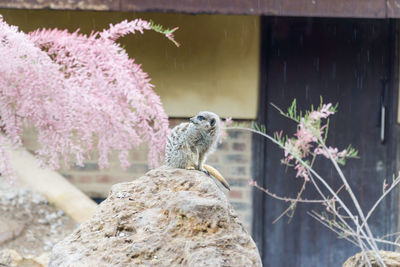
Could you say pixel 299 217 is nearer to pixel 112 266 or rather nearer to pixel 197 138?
pixel 197 138

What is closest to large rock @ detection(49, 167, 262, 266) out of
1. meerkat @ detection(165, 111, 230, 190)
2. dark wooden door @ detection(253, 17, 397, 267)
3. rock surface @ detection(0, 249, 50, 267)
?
meerkat @ detection(165, 111, 230, 190)

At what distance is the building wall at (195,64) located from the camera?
6.25 metres

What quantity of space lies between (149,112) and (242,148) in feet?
7.04

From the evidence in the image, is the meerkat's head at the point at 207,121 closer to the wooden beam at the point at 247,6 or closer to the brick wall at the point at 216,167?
the wooden beam at the point at 247,6

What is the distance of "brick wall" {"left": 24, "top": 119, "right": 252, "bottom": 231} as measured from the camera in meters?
6.42

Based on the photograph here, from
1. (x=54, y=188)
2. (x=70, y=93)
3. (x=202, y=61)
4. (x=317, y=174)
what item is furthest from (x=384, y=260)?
(x=202, y=61)

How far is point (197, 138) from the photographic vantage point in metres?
3.65

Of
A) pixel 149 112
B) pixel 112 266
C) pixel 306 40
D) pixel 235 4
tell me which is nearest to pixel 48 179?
pixel 149 112

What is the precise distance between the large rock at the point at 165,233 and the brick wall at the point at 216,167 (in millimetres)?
3259

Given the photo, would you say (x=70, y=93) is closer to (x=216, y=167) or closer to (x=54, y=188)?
(x=54, y=188)

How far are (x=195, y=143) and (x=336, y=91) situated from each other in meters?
3.13

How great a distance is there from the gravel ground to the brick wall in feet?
2.57

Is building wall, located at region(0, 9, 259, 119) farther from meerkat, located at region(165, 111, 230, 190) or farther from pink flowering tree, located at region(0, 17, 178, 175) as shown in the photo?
meerkat, located at region(165, 111, 230, 190)

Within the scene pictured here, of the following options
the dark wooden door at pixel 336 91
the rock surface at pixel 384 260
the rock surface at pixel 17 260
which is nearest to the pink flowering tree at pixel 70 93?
the rock surface at pixel 17 260
